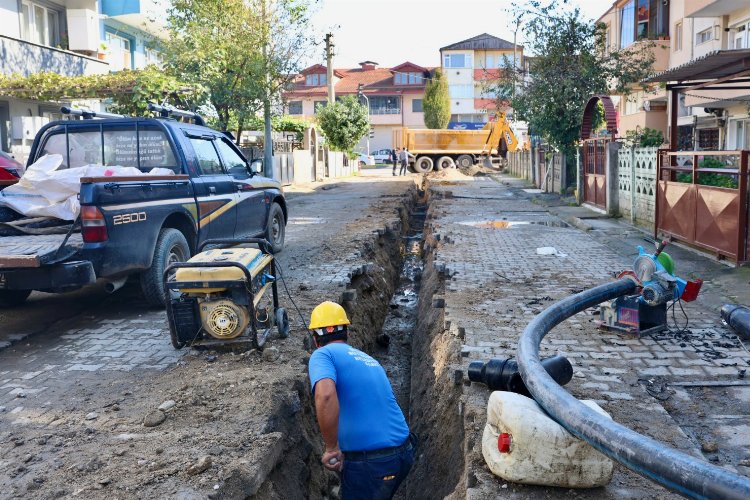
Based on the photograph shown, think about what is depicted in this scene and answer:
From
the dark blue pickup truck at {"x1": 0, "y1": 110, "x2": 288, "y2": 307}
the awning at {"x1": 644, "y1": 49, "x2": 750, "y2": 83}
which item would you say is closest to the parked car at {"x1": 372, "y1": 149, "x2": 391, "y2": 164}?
the awning at {"x1": 644, "y1": 49, "x2": 750, "y2": 83}

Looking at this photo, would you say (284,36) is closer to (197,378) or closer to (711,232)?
(711,232)

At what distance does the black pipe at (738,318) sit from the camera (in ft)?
21.1

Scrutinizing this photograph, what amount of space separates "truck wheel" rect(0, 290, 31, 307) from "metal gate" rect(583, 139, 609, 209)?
517 inches

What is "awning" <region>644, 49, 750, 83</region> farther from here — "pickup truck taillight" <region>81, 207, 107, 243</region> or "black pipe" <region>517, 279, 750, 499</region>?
"pickup truck taillight" <region>81, 207, 107, 243</region>

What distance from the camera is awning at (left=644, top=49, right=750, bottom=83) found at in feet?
30.9

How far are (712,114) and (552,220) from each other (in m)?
12.0

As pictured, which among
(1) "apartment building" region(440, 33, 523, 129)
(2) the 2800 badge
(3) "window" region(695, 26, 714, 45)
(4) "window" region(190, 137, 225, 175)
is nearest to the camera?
(2) the 2800 badge

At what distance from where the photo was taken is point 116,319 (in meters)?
7.76

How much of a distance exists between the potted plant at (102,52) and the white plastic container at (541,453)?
833 inches

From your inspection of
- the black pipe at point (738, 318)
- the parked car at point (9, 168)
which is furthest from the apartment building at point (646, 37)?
the black pipe at point (738, 318)

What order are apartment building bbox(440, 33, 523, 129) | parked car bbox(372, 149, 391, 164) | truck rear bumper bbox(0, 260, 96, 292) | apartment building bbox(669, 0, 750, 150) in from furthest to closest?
apartment building bbox(440, 33, 523, 129), parked car bbox(372, 149, 391, 164), apartment building bbox(669, 0, 750, 150), truck rear bumper bbox(0, 260, 96, 292)

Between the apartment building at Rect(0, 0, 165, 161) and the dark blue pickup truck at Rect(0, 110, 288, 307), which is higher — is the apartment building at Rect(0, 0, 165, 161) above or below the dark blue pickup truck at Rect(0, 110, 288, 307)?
above

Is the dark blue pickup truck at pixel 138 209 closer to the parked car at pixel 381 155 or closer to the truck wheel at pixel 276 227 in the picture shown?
the truck wheel at pixel 276 227

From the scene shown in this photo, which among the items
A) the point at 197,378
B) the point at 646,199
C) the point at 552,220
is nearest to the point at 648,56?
the point at 552,220
